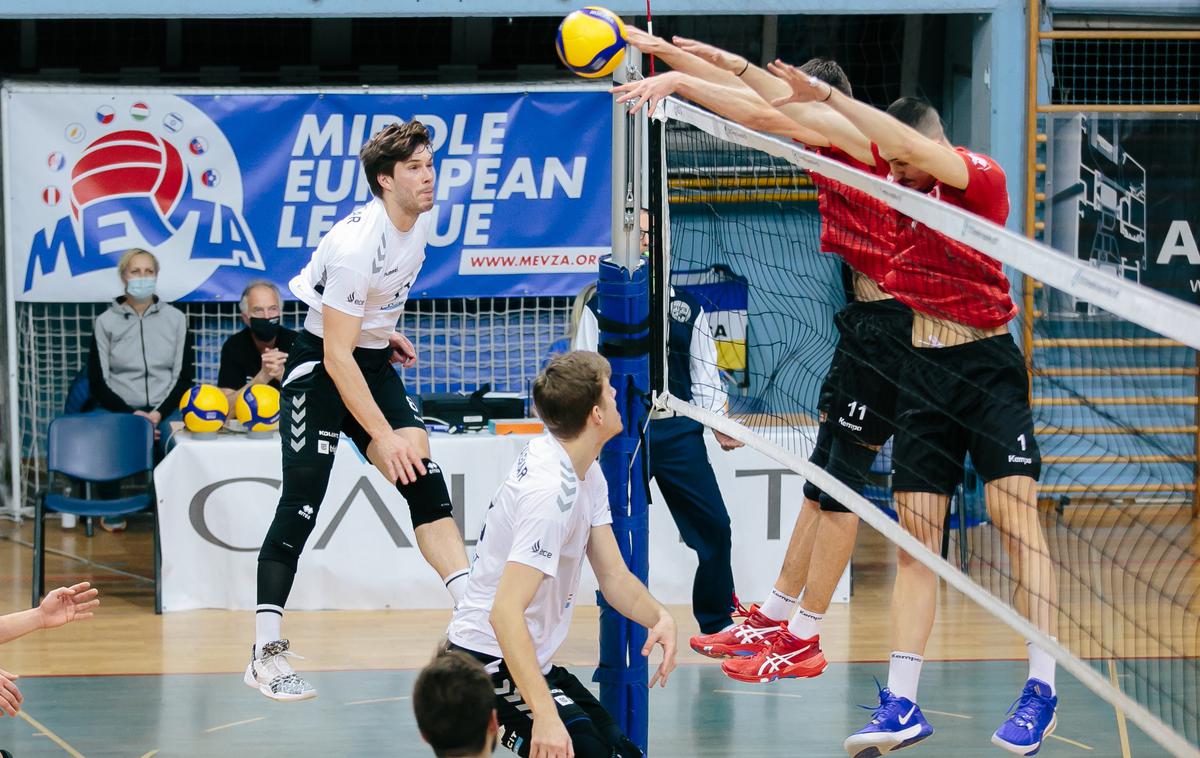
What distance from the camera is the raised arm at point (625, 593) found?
188 inches

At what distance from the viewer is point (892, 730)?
193 inches

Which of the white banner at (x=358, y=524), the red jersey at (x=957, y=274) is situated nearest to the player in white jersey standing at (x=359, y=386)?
the red jersey at (x=957, y=274)

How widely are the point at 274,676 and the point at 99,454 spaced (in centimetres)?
421

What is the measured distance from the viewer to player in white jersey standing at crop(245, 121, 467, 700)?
556 cm

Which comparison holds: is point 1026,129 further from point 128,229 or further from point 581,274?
point 128,229

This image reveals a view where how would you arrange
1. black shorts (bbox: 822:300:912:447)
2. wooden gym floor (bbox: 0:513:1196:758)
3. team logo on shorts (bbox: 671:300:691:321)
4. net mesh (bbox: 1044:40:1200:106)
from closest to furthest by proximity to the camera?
black shorts (bbox: 822:300:912:447) < wooden gym floor (bbox: 0:513:1196:758) < team logo on shorts (bbox: 671:300:691:321) < net mesh (bbox: 1044:40:1200:106)

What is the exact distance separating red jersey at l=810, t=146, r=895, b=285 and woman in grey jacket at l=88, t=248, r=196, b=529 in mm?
6279

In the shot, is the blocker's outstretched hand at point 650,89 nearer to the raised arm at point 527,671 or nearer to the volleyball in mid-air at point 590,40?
the volleyball in mid-air at point 590,40

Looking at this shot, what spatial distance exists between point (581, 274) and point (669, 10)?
→ 1.94m

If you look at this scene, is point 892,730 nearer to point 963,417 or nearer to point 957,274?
point 963,417

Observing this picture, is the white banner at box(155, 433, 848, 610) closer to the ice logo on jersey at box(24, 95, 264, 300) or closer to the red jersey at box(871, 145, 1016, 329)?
the ice logo on jersey at box(24, 95, 264, 300)

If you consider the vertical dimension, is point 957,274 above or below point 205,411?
above

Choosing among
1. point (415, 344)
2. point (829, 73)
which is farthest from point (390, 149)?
point (415, 344)

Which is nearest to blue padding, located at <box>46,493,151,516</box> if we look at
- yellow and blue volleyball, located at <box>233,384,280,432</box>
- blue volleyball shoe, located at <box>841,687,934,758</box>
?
yellow and blue volleyball, located at <box>233,384,280,432</box>
